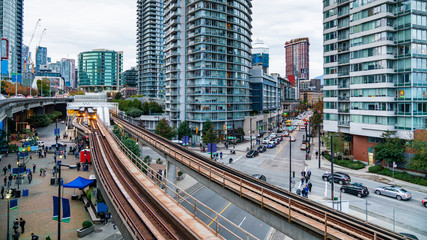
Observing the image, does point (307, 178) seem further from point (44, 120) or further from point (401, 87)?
point (44, 120)

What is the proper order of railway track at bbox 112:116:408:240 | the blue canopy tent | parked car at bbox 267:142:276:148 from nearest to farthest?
railway track at bbox 112:116:408:240 < the blue canopy tent < parked car at bbox 267:142:276:148

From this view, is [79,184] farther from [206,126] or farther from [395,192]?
[206,126]

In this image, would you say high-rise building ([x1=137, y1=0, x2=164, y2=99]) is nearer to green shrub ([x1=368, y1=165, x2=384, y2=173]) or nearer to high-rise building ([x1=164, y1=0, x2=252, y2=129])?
high-rise building ([x1=164, y1=0, x2=252, y2=129])

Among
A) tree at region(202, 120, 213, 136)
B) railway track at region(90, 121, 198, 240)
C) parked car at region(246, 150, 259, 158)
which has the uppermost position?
tree at region(202, 120, 213, 136)

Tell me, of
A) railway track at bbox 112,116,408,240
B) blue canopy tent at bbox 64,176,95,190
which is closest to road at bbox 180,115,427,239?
railway track at bbox 112,116,408,240

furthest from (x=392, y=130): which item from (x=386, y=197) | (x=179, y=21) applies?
(x=179, y=21)

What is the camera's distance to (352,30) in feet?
167

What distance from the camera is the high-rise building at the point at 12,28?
520 ft

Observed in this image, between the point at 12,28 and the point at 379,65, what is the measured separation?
689 feet

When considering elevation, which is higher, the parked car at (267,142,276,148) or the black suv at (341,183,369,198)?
the parked car at (267,142,276,148)

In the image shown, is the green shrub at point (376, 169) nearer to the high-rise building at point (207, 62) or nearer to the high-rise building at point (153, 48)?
the high-rise building at point (207, 62)

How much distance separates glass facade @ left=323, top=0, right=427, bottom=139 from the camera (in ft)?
142

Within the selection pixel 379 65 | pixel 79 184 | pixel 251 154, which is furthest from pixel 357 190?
pixel 79 184

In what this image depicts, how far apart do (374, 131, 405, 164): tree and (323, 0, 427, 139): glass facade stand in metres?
2.51
